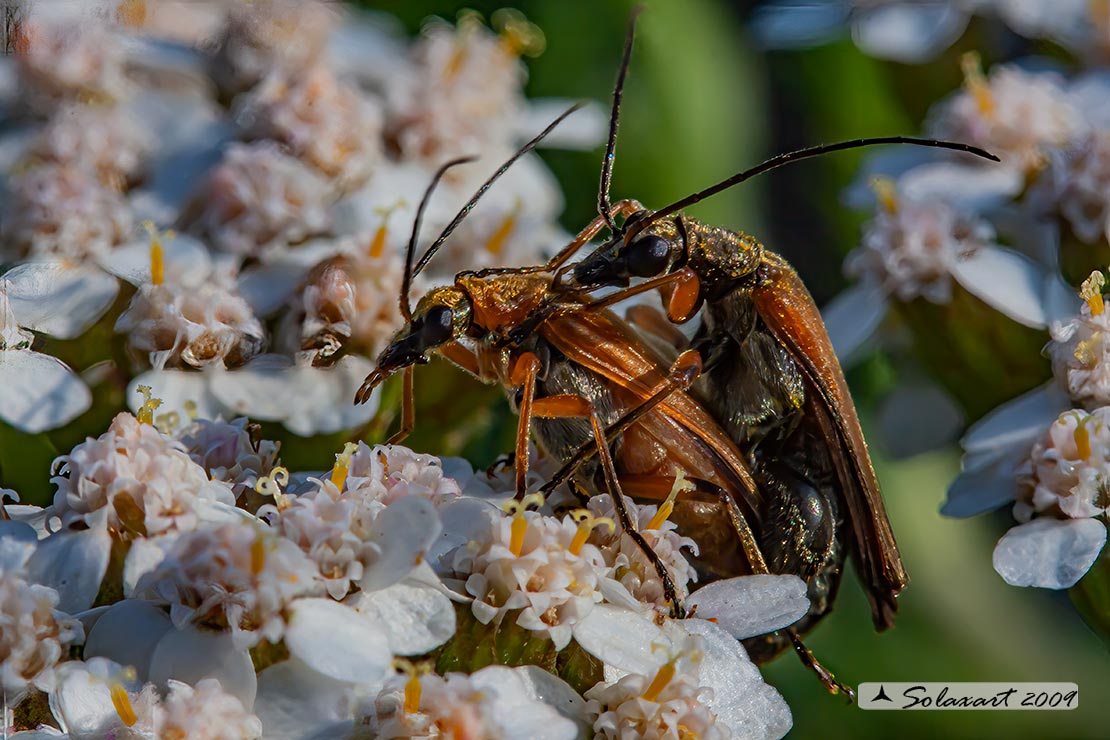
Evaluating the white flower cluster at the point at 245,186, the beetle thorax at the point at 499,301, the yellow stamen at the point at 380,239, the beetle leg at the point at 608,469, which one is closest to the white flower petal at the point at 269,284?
the white flower cluster at the point at 245,186

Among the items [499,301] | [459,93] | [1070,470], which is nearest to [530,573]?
[499,301]

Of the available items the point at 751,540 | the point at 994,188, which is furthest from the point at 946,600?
the point at 751,540

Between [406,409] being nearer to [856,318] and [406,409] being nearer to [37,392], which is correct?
[37,392]

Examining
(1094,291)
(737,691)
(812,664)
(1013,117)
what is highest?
(1013,117)

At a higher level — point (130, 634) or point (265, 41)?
point (265, 41)

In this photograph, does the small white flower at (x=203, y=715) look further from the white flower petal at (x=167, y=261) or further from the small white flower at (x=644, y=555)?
the white flower petal at (x=167, y=261)

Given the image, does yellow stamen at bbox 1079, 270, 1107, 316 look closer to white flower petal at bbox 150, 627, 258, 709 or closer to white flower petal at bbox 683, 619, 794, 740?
white flower petal at bbox 683, 619, 794, 740

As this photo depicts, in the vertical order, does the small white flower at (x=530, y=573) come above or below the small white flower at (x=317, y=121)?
below
